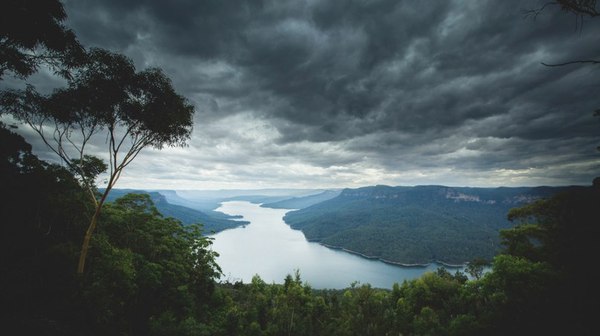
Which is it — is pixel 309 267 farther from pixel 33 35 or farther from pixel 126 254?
pixel 33 35

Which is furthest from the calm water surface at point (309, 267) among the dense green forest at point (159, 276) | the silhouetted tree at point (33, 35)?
the silhouetted tree at point (33, 35)

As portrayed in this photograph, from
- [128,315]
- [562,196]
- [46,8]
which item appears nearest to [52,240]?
[128,315]

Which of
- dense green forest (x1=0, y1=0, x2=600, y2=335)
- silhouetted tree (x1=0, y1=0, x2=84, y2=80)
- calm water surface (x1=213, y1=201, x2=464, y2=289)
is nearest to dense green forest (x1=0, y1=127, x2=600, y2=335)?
dense green forest (x1=0, y1=0, x2=600, y2=335)

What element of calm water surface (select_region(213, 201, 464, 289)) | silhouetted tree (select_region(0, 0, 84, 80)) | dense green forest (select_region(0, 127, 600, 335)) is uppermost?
silhouetted tree (select_region(0, 0, 84, 80))

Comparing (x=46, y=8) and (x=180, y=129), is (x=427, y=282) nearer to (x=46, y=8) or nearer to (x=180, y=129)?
(x=180, y=129)

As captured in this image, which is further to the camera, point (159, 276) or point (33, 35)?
point (159, 276)

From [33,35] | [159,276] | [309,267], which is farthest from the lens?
[309,267]

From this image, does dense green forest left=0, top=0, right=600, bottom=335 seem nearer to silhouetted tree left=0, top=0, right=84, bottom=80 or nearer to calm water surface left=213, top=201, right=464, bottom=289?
silhouetted tree left=0, top=0, right=84, bottom=80

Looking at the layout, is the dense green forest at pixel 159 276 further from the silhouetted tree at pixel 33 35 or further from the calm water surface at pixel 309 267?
the calm water surface at pixel 309 267

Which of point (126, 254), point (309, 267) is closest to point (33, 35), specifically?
point (126, 254)
